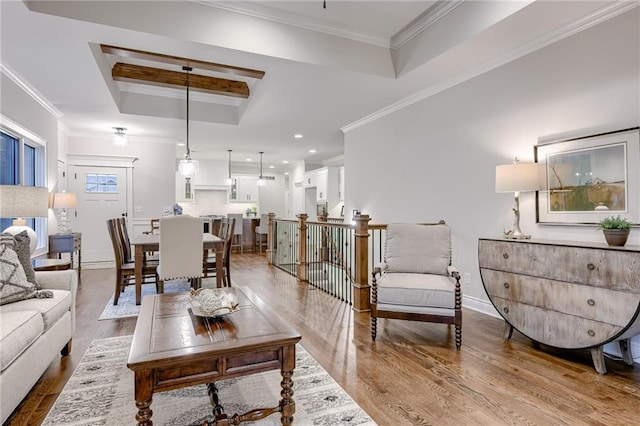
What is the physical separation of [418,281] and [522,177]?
1305mm

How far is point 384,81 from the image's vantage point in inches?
163

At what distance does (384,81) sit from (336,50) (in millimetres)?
764

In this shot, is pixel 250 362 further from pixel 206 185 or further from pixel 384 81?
pixel 206 185

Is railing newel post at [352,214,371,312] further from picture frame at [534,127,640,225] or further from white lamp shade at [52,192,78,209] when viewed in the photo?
white lamp shade at [52,192,78,209]

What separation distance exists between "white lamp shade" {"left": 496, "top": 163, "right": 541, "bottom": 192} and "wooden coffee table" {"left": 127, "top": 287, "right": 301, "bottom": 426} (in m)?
2.42

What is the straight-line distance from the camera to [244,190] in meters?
11.1

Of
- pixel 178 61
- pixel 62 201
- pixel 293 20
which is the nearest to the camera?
pixel 293 20

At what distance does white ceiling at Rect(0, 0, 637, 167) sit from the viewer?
9.39 feet

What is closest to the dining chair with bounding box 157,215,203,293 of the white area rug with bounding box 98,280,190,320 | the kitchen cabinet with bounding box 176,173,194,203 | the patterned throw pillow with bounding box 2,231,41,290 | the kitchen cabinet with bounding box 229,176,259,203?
the white area rug with bounding box 98,280,190,320

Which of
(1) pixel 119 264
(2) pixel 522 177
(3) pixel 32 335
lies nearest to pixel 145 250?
(1) pixel 119 264

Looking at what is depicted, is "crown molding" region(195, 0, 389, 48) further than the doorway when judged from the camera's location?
No

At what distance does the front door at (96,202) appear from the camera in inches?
270

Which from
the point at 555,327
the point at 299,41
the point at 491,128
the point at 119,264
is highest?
the point at 299,41

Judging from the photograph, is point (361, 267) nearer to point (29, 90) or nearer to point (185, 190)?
point (29, 90)
